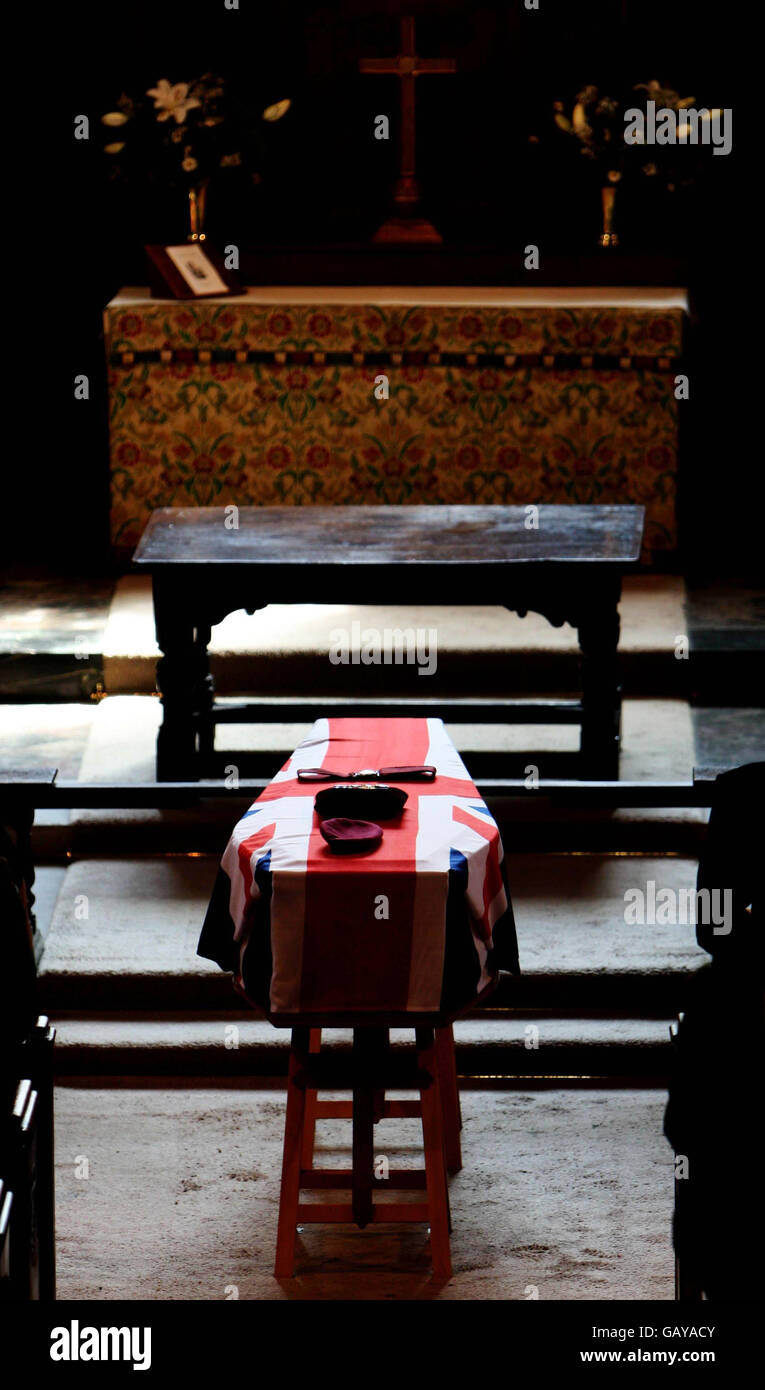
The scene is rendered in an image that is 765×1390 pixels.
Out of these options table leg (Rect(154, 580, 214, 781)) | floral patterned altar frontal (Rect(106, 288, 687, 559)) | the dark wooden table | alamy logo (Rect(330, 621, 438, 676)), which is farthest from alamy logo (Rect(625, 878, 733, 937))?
floral patterned altar frontal (Rect(106, 288, 687, 559))

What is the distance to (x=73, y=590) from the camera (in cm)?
687

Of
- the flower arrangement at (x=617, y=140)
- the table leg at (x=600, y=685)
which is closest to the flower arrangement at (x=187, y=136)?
the flower arrangement at (x=617, y=140)

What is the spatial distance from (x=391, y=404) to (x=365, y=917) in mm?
3900

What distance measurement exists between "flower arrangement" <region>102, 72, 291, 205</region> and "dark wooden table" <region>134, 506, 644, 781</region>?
2377 mm

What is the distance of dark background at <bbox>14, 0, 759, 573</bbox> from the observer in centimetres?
740

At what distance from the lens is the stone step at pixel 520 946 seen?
441 centimetres

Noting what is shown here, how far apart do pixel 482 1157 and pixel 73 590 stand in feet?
11.7

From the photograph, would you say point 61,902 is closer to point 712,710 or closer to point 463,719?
point 463,719

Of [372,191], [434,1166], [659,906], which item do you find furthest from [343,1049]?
[372,191]

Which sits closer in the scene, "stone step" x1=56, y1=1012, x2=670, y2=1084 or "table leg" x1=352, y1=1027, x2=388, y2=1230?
"table leg" x1=352, y1=1027, x2=388, y2=1230

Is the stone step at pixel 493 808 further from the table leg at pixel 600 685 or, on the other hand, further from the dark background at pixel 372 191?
the dark background at pixel 372 191

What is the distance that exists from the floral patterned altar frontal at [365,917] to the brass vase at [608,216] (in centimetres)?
449

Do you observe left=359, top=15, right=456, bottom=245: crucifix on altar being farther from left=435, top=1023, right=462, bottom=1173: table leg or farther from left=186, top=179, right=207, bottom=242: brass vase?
left=435, top=1023, right=462, bottom=1173: table leg

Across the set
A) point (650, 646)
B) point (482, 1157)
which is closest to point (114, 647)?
point (650, 646)
